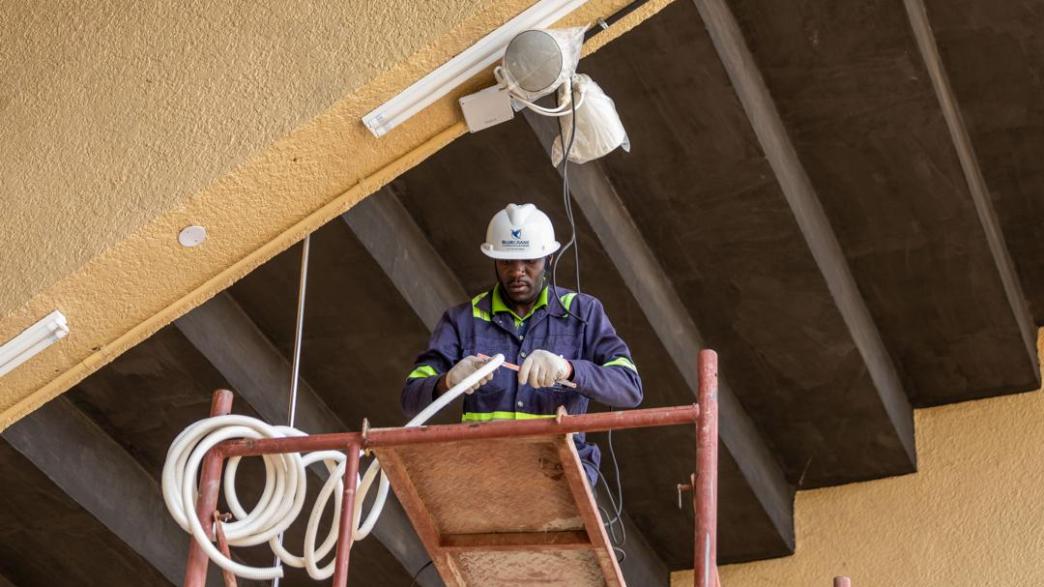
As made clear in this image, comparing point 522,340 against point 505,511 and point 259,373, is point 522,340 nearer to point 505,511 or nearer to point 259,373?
point 505,511

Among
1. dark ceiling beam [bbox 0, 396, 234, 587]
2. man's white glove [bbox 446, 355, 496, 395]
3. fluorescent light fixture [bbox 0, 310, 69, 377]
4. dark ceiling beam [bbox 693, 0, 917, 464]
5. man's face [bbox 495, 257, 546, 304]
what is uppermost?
dark ceiling beam [bbox 693, 0, 917, 464]

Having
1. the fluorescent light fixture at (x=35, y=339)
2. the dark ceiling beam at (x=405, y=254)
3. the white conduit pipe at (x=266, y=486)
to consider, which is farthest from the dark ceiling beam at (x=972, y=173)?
the fluorescent light fixture at (x=35, y=339)

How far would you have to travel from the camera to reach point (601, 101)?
532cm

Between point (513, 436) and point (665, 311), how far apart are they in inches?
147

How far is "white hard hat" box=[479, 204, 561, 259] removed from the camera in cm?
560

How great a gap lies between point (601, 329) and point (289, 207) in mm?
1102

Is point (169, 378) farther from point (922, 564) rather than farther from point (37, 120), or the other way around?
point (922, 564)

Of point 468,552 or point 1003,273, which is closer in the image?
point 468,552

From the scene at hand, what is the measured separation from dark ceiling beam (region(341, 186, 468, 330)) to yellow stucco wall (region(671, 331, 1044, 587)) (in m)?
2.72

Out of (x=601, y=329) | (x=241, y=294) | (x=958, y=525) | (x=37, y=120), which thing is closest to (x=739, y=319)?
(x=958, y=525)

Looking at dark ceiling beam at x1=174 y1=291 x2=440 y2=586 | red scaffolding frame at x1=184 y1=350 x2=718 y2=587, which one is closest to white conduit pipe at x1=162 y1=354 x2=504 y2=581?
red scaffolding frame at x1=184 y1=350 x2=718 y2=587

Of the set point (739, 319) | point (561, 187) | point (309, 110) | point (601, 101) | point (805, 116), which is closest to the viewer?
point (309, 110)

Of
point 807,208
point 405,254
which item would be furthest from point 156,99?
point 807,208

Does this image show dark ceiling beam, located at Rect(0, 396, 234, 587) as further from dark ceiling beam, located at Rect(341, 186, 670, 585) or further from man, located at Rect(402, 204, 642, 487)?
man, located at Rect(402, 204, 642, 487)
